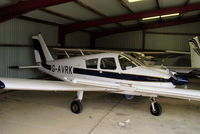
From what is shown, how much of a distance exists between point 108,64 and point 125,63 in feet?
1.52

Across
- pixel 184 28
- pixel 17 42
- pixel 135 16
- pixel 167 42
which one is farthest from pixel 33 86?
pixel 184 28

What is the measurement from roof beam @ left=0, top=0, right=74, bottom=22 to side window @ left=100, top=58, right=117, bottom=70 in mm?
2012

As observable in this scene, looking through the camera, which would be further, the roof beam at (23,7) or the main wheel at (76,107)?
the roof beam at (23,7)

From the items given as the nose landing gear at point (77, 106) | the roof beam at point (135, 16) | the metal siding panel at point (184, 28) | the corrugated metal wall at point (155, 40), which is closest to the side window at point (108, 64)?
the nose landing gear at point (77, 106)

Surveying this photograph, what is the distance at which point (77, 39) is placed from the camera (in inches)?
569

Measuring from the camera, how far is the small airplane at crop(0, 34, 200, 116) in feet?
16.3

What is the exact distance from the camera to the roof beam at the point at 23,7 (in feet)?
19.9

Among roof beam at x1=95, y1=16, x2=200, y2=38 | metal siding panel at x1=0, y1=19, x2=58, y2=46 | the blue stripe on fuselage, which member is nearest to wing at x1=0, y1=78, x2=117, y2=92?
the blue stripe on fuselage

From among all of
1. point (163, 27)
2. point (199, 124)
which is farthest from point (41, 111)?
point (163, 27)

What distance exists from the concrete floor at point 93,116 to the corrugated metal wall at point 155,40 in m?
10.2

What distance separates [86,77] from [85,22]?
5431 millimetres

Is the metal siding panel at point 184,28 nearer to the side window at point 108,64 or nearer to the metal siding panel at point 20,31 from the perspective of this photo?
the metal siding panel at point 20,31

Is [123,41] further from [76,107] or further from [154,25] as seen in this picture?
[76,107]

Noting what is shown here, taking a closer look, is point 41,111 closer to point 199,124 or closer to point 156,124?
point 156,124
